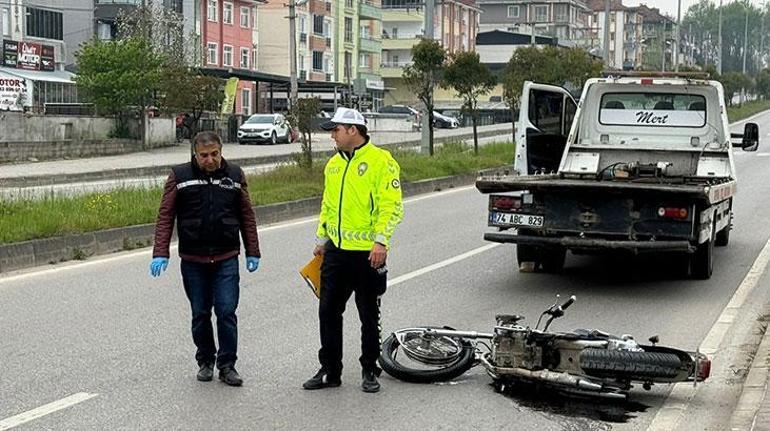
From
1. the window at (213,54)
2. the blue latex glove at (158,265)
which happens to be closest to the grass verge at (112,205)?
the blue latex glove at (158,265)

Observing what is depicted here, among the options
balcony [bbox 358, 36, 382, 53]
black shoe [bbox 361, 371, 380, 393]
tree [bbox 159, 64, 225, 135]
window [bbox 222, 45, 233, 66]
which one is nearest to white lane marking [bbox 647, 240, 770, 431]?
black shoe [bbox 361, 371, 380, 393]

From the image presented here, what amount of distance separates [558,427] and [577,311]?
409 centimetres

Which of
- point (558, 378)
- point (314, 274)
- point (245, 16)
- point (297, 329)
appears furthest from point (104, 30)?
point (558, 378)

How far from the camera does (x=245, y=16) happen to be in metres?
76.7

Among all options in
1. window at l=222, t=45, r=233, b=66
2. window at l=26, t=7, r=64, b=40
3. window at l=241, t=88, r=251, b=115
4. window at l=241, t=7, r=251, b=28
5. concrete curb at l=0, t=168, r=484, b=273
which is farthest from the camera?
window at l=241, t=7, r=251, b=28

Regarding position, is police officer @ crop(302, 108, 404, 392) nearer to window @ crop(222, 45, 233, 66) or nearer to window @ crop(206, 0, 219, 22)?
window @ crop(206, 0, 219, 22)

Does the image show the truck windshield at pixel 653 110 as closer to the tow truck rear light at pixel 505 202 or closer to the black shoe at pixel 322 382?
the tow truck rear light at pixel 505 202

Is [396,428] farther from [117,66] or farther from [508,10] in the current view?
[508,10]

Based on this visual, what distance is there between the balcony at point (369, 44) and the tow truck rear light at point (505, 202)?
282ft

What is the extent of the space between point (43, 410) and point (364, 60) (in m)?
93.2

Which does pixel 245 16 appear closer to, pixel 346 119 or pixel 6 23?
pixel 6 23

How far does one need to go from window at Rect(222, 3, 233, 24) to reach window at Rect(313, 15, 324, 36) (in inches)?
570

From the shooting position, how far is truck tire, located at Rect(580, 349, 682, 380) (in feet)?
24.6

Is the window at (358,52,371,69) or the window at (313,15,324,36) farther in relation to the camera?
the window at (358,52,371,69)
